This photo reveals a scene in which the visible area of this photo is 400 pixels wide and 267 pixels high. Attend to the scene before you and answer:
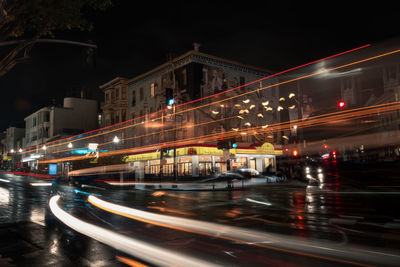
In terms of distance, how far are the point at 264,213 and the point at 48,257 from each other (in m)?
7.80

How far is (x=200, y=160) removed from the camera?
1528 inches

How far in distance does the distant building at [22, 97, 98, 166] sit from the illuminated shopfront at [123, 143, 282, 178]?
31924 millimetres

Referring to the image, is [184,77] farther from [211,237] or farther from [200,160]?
[211,237]

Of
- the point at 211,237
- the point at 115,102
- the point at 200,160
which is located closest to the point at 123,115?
the point at 115,102

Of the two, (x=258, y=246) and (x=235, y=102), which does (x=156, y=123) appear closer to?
(x=235, y=102)

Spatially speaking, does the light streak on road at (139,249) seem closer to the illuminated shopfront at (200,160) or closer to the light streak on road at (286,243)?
the light streak on road at (286,243)

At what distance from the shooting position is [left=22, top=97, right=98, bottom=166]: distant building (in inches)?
2793

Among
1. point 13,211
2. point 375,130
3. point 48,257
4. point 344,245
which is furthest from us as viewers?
point 375,130

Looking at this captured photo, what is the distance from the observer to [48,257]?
614 centimetres

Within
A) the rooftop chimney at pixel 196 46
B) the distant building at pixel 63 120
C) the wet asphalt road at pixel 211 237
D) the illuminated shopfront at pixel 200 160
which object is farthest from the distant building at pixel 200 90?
the distant building at pixel 63 120

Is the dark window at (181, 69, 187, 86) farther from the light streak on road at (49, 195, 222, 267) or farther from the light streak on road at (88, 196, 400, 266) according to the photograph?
the light streak on road at (49, 195, 222, 267)

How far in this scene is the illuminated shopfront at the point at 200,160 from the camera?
38.1m

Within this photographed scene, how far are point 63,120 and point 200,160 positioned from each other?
46.4 meters

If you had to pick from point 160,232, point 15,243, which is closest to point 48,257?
point 15,243
